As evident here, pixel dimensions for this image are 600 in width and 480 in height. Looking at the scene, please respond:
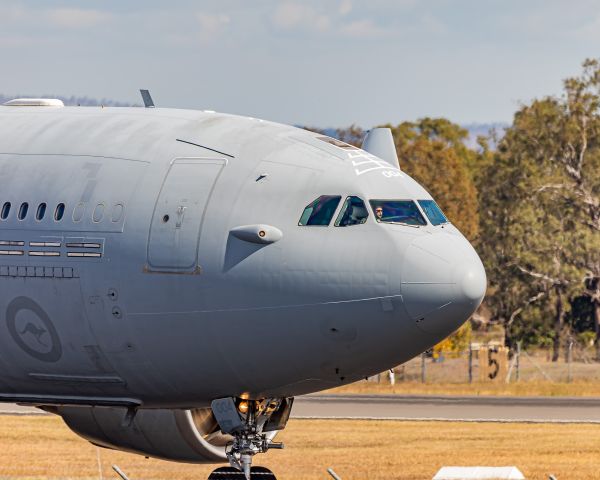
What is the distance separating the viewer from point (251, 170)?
20406 mm

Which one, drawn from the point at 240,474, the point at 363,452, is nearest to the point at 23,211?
the point at 240,474

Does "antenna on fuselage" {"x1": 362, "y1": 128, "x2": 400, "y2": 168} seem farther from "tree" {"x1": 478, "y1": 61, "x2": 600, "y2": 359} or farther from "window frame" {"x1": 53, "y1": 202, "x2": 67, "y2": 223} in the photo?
"tree" {"x1": 478, "y1": 61, "x2": 600, "y2": 359}

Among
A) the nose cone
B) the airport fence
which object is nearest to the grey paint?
the nose cone

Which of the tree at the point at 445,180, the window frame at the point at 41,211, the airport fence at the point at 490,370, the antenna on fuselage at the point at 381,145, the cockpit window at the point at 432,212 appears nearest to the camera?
the cockpit window at the point at 432,212

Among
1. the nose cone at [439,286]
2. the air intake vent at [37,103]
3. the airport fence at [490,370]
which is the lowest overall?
the airport fence at [490,370]

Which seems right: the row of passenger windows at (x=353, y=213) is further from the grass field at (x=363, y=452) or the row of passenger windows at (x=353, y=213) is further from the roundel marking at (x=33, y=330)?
the grass field at (x=363, y=452)

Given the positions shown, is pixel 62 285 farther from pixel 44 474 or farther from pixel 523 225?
pixel 523 225

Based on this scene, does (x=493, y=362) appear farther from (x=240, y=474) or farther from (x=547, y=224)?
(x=240, y=474)

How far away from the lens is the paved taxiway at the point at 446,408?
4897 cm

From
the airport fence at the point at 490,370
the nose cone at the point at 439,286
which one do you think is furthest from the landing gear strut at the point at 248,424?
the airport fence at the point at 490,370

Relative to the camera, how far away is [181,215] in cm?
2020

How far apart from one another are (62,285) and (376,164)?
4.72 m

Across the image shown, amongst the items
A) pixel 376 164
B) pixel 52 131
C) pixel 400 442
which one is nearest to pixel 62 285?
pixel 52 131

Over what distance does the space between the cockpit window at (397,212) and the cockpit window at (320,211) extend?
0.51 meters
